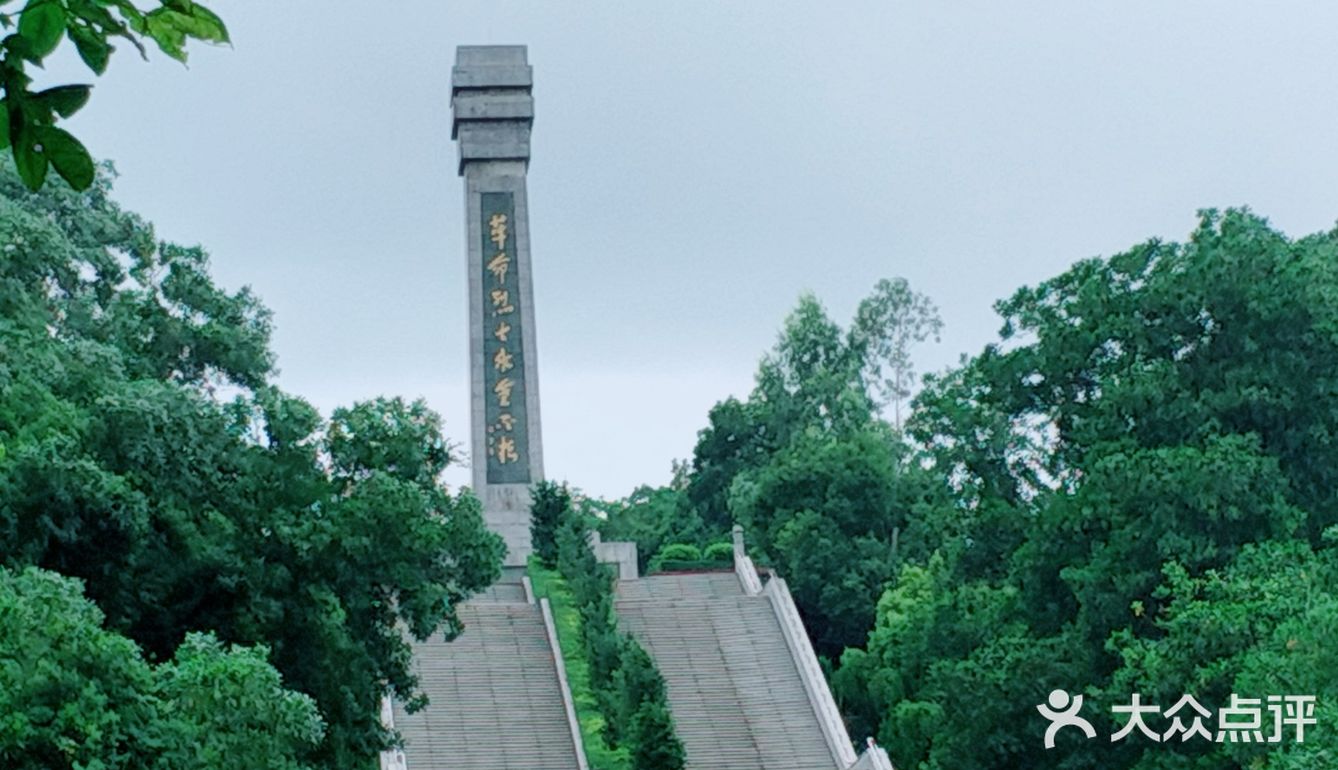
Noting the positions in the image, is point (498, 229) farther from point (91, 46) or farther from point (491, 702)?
point (91, 46)

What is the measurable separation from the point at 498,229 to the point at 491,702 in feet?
41.9

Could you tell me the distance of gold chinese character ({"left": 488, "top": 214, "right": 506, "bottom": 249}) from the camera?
1596 inches

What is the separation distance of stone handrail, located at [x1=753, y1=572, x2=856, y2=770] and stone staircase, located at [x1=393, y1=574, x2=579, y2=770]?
109 inches

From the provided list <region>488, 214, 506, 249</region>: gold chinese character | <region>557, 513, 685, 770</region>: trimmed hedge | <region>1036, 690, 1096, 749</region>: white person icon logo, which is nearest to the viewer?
<region>1036, 690, 1096, 749</region>: white person icon logo

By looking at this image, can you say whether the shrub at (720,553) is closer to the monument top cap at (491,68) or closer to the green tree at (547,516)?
the green tree at (547,516)

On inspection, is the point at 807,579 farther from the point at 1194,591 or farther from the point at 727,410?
the point at 1194,591

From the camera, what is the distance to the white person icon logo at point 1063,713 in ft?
71.1

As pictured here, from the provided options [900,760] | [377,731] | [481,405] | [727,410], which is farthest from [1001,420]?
[727,410]

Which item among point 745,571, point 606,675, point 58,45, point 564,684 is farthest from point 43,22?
point 745,571

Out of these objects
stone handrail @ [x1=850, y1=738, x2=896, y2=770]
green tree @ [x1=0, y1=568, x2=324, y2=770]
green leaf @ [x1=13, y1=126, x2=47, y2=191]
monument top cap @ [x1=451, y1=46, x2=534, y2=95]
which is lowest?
green leaf @ [x1=13, y1=126, x2=47, y2=191]

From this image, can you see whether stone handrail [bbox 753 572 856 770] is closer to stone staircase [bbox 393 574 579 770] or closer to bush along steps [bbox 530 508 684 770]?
bush along steps [bbox 530 508 684 770]

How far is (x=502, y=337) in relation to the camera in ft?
131

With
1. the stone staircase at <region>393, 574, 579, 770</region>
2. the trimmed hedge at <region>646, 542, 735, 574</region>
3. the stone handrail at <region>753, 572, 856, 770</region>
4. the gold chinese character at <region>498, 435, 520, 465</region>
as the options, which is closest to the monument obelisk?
the gold chinese character at <region>498, 435, 520, 465</region>

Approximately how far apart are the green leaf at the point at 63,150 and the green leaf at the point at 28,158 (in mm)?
14
